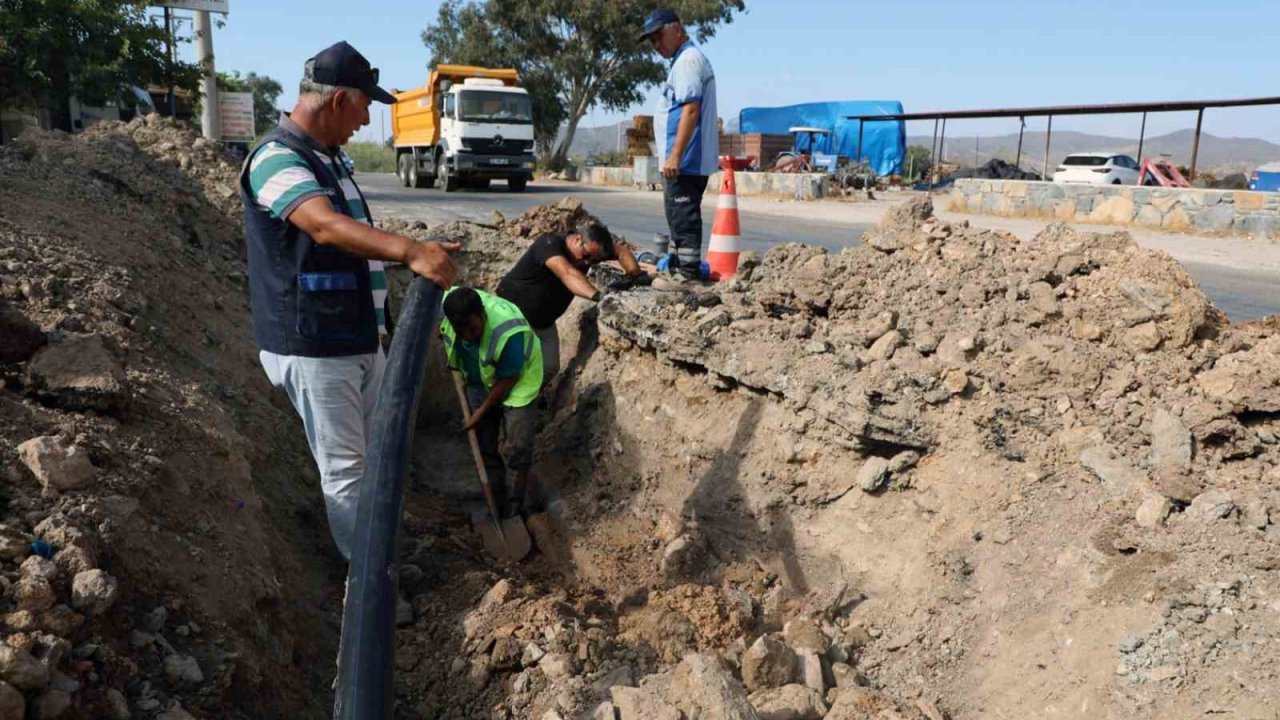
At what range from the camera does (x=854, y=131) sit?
30.2 meters

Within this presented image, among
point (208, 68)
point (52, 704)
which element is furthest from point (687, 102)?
point (208, 68)

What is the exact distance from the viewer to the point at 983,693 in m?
2.83

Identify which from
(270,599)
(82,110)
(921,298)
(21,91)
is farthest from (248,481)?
(82,110)

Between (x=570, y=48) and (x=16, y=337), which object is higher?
(x=570, y=48)

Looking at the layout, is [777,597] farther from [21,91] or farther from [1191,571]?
[21,91]

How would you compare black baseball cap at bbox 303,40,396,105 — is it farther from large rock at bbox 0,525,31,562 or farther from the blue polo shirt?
the blue polo shirt

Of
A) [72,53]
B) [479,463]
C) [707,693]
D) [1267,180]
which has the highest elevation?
[72,53]

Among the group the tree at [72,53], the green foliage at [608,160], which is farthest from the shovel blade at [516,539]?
the green foliage at [608,160]

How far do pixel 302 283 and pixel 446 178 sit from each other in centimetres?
2000

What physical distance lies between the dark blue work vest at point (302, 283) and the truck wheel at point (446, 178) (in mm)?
19350

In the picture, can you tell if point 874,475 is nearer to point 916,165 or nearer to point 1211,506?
point 1211,506

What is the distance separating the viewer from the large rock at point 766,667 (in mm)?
2717

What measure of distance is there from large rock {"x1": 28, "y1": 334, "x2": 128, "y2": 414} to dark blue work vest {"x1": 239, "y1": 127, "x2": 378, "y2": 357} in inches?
18.4

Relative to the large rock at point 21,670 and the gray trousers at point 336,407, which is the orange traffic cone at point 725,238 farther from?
the large rock at point 21,670
